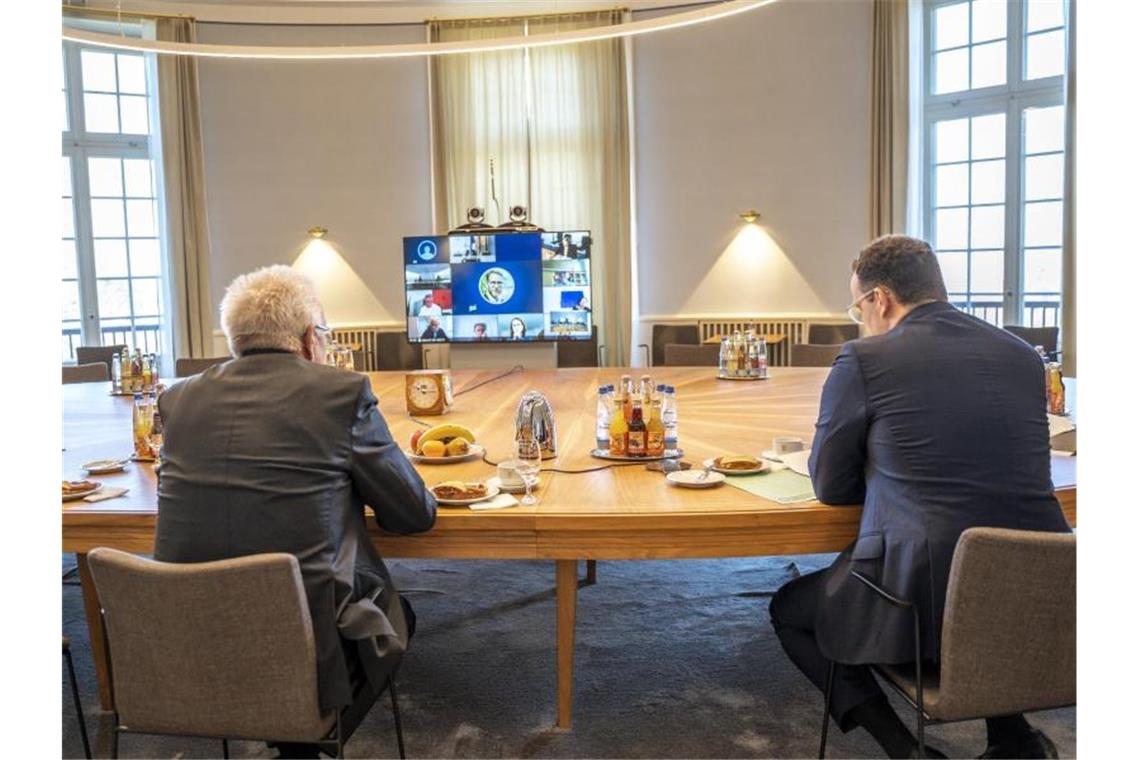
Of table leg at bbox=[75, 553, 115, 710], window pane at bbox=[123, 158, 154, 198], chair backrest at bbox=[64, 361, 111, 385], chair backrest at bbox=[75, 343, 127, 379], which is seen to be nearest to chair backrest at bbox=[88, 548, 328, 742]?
table leg at bbox=[75, 553, 115, 710]

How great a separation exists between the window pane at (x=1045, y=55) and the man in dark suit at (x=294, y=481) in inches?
281

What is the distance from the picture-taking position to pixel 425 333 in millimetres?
8062

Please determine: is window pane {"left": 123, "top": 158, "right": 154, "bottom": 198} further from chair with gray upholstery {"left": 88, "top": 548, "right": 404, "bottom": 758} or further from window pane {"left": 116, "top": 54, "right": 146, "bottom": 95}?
chair with gray upholstery {"left": 88, "top": 548, "right": 404, "bottom": 758}

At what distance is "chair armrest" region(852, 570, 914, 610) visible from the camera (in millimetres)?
1979

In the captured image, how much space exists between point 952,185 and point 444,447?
21.6ft

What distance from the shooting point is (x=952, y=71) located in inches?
318

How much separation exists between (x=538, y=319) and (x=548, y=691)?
208 inches

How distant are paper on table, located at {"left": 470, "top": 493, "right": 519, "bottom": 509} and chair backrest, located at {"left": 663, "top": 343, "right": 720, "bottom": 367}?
142 inches

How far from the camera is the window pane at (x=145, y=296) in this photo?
909cm

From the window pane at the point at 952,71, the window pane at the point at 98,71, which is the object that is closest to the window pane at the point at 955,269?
the window pane at the point at 952,71

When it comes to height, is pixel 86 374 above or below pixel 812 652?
above

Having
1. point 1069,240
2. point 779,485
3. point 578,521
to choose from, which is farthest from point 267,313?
point 1069,240

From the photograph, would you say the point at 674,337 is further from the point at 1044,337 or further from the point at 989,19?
the point at 989,19
